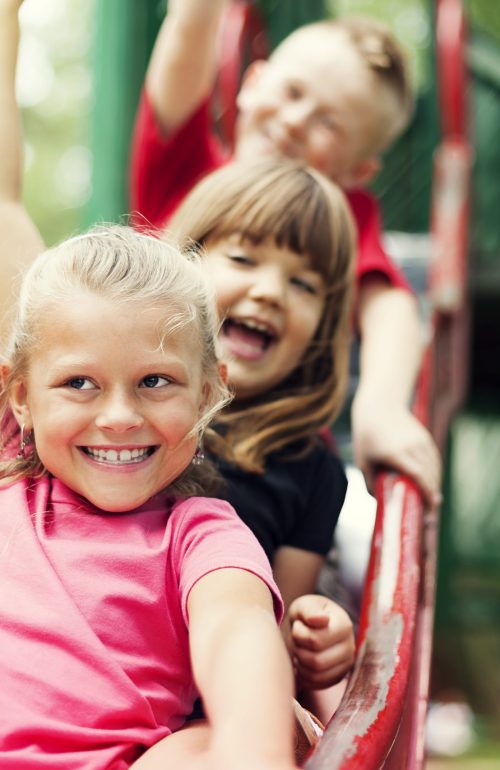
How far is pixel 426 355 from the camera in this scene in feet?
8.91

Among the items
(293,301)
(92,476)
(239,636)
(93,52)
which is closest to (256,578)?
(239,636)

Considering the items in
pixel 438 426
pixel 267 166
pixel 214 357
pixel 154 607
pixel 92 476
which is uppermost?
pixel 267 166

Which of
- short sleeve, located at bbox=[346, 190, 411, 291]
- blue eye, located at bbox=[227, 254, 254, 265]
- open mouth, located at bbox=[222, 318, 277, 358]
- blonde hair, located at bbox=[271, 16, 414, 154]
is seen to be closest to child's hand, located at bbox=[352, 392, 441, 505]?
open mouth, located at bbox=[222, 318, 277, 358]

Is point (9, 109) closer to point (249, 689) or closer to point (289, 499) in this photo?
point (289, 499)

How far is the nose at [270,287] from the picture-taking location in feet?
5.51

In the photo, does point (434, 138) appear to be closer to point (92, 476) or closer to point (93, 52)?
point (93, 52)

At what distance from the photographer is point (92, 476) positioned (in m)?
1.13

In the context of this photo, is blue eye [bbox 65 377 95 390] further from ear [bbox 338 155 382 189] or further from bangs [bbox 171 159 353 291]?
ear [bbox 338 155 382 189]

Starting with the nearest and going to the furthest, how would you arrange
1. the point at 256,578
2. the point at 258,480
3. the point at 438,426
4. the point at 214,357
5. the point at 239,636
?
the point at 239,636 < the point at 256,578 < the point at 214,357 < the point at 258,480 < the point at 438,426

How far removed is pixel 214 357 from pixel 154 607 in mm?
305

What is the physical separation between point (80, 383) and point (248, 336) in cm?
70

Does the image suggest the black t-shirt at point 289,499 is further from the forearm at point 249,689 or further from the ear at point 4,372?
the forearm at point 249,689

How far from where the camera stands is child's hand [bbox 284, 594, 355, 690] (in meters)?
1.32

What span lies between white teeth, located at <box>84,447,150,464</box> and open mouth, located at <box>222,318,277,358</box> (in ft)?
2.03
